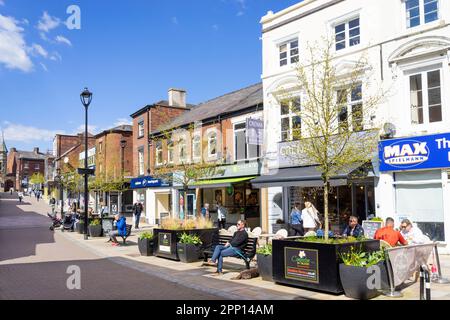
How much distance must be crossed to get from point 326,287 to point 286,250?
3.63 feet

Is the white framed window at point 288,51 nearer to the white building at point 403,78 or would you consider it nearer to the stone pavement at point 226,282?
the white building at point 403,78

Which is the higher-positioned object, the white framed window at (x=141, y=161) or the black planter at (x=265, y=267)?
the white framed window at (x=141, y=161)

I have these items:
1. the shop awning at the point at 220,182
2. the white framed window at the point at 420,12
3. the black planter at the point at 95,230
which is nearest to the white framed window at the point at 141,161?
the shop awning at the point at 220,182

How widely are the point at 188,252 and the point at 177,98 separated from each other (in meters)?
22.9

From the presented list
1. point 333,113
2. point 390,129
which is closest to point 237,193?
point 390,129

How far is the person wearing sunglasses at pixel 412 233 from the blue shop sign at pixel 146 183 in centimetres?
1923

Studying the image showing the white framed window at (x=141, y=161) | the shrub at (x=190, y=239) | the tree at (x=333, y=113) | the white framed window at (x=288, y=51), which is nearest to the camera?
the tree at (x=333, y=113)

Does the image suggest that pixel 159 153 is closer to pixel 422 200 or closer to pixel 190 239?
pixel 190 239

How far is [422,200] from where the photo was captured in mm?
13617

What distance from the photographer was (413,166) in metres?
13.5

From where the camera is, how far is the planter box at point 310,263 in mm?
7645

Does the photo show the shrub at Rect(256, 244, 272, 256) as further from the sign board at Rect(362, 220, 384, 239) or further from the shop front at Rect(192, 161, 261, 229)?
the shop front at Rect(192, 161, 261, 229)
